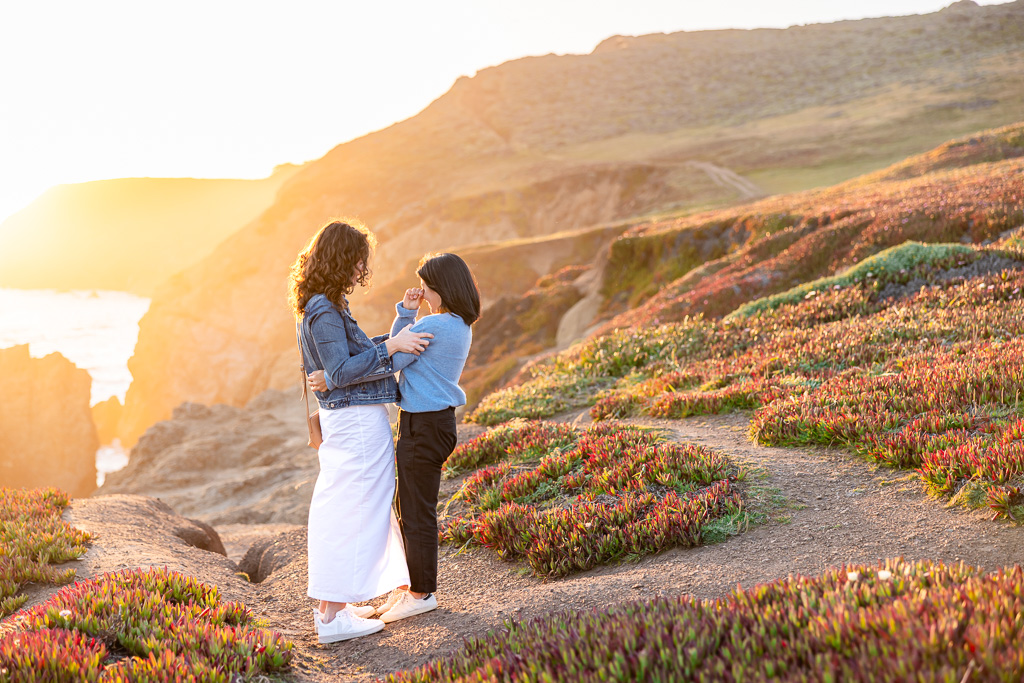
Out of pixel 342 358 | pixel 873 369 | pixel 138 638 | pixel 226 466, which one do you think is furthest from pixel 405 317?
pixel 226 466

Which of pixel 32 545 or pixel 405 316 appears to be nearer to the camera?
pixel 405 316

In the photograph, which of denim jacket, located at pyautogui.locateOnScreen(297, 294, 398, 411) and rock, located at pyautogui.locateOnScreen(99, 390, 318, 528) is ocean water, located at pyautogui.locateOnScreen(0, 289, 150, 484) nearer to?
rock, located at pyautogui.locateOnScreen(99, 390, 318, 528)

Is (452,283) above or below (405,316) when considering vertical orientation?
above

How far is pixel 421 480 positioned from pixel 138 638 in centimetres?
222

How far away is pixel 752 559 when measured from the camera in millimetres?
4855

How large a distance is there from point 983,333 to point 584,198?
64.9 m

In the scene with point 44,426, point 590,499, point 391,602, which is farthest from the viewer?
point 44,426

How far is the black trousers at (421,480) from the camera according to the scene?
5.34 m

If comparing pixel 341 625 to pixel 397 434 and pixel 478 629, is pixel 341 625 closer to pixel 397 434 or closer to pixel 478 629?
pixel 478 629

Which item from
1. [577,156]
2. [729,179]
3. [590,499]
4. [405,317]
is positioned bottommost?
[590,499]

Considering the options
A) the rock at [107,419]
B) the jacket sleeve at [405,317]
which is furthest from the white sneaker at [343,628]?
the rock at [107,419]

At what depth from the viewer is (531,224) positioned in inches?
2879

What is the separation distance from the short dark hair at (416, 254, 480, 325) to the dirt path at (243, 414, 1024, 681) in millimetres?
2396

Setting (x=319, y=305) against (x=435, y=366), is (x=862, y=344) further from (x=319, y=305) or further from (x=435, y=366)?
(x=319, y=305)
